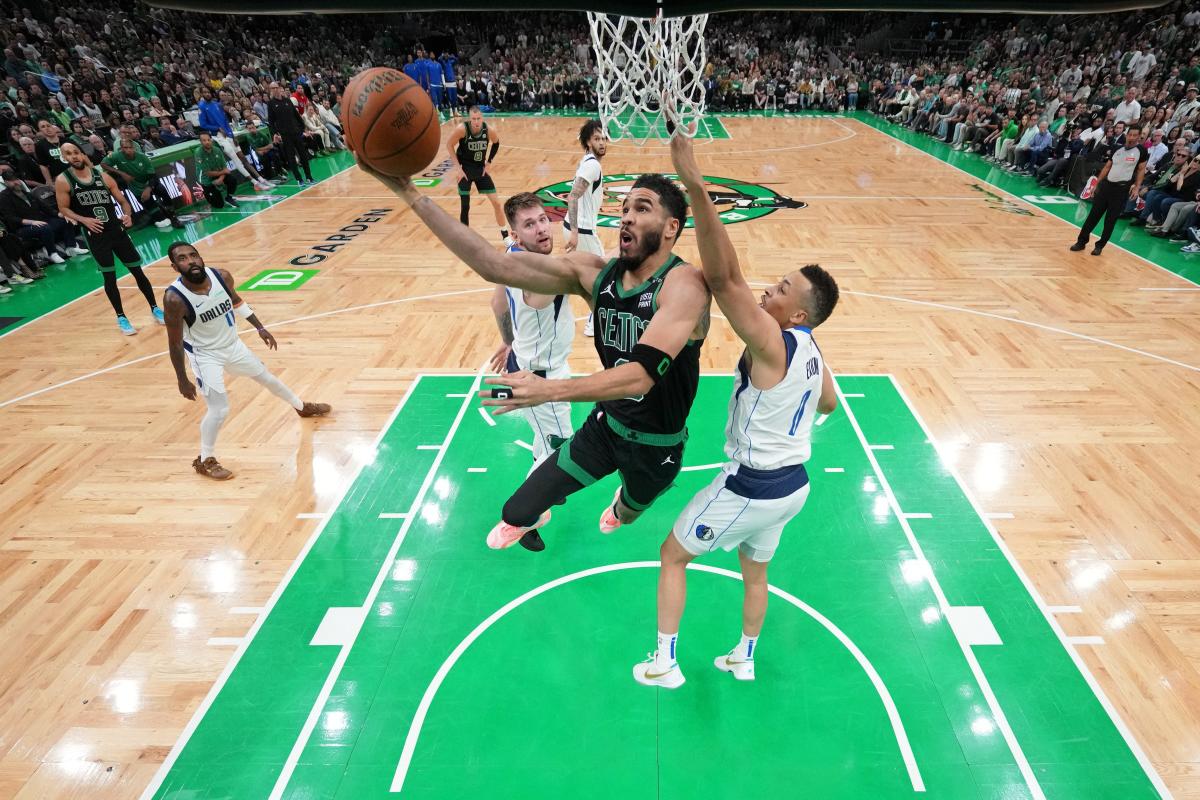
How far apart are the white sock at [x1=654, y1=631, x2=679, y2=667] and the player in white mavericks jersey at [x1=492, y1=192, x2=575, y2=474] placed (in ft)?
4.74

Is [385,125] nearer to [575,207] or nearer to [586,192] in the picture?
[575,207]

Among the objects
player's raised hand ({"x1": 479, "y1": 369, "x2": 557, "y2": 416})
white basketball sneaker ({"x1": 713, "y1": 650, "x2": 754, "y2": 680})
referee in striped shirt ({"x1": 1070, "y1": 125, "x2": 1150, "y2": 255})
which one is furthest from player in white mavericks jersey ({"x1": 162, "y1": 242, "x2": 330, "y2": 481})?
referee in striped shirt ({"x1": 1070, "y1": 125, "x2": 1150, "y2": 255})

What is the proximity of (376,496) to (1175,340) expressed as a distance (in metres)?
7.70

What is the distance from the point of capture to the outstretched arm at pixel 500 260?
2.49 m

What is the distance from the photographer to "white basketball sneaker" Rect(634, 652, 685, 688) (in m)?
3.26

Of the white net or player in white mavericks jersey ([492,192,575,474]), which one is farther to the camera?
the white net

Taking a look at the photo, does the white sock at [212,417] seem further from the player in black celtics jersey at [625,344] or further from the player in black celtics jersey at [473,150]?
the player in black celtics jersey at [473,150]

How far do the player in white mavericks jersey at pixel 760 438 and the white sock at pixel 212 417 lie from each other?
11.6 feet

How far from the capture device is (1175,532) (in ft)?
14.3

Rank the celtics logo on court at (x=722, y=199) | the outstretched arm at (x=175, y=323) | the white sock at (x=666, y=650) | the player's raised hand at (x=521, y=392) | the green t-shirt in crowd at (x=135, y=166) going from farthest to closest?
the celtics logo on court at (x=722, y=199) < the green t-shirt in crowd at (x=135, y=166) < the outstretched arm at (x=175, y=323) < the white sock at (x=666, y=650) < the player's raised hand at (x=521, y=392)

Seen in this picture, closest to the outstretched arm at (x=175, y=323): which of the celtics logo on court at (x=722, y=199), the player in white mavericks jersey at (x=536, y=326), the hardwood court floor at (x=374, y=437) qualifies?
the hardwood court floor at (x=374, y=437)

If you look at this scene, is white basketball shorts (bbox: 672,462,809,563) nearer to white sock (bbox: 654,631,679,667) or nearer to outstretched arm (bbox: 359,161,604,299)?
white sock (bbox: 654,631,679,667)

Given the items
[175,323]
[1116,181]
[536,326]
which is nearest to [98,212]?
[175,323]

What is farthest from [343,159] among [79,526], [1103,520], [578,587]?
[1103,520]
